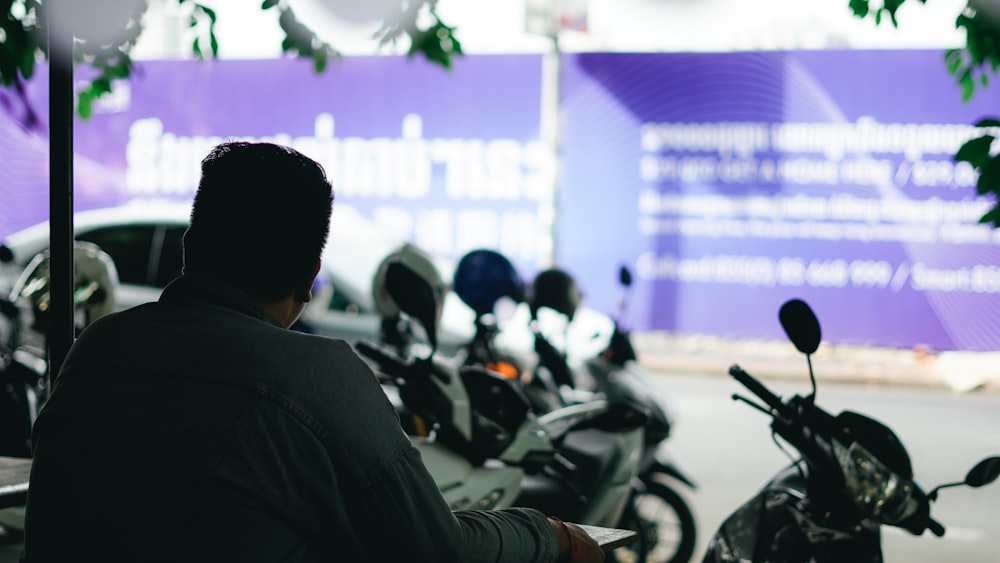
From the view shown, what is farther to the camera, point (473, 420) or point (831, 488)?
point (473, 420)

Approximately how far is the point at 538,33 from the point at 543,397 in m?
6.09

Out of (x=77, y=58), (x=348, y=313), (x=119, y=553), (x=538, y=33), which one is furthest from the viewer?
(x=538, y=33)

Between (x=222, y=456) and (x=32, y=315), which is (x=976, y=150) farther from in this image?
(x=32, y=315)

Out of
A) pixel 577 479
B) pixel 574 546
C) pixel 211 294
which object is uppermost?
pixel 211 294

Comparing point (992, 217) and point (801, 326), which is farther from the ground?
point (992, 217)

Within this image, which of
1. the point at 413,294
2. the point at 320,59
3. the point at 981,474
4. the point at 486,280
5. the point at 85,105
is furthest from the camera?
the point at 85,105

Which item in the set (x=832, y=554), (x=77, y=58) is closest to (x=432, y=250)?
(x=77, y=58)

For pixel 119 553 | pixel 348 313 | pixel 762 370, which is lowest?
pixel 762 370

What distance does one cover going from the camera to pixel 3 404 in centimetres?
390

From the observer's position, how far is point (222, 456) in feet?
4.06

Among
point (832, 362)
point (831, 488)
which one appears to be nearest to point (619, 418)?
point (831, 488)

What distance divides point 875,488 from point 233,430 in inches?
62.5

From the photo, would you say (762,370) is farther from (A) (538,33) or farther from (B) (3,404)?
(B) (3,404)

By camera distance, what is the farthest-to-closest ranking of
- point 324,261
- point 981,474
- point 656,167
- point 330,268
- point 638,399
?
point 656,167 → point 330,268 → point 324,261 → point 638,399 → point 981,474
